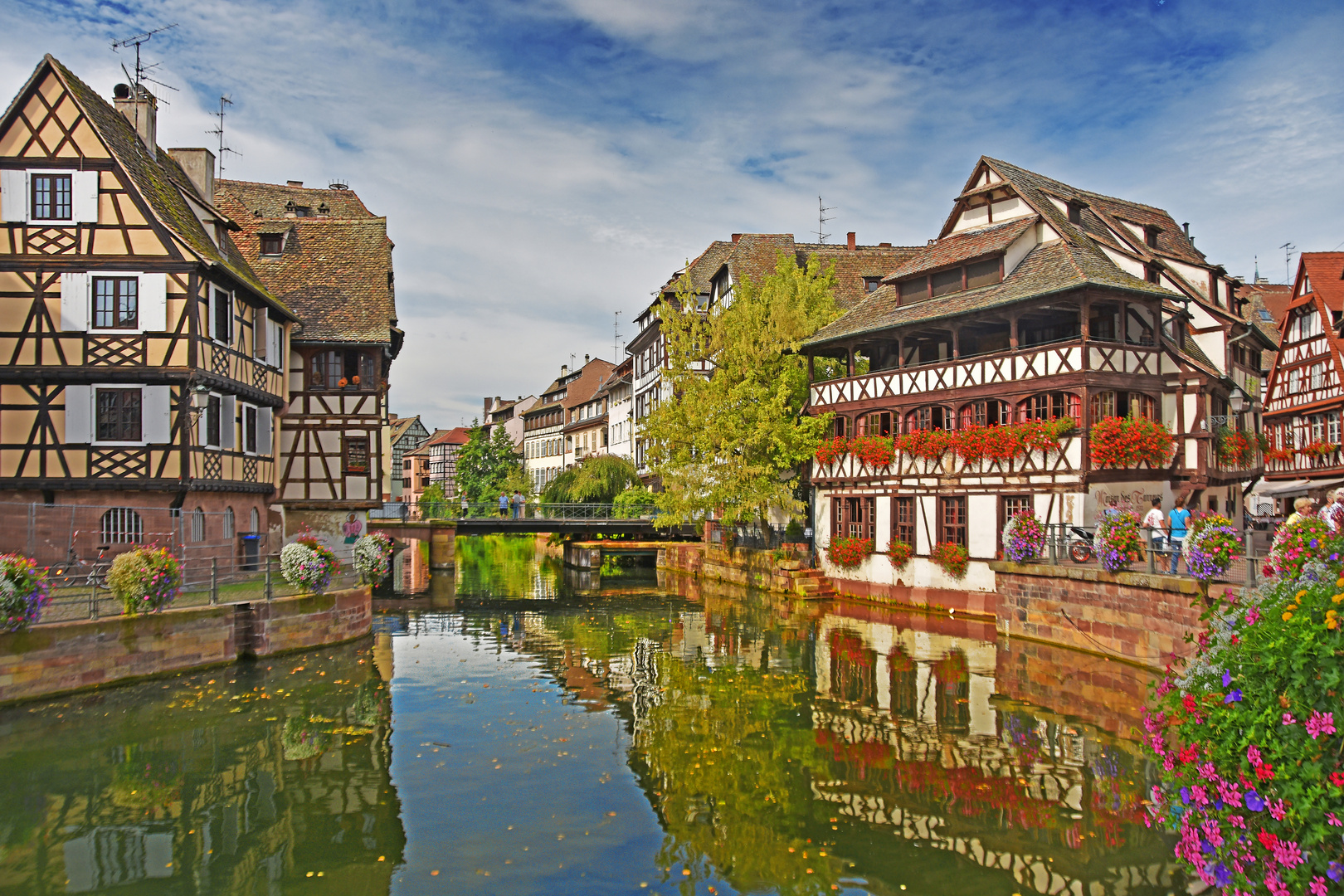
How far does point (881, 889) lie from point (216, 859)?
6.82 meters

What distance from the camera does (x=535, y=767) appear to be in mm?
12539

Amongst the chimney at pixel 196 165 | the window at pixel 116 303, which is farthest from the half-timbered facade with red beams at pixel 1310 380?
the chimney at pixel 196 165

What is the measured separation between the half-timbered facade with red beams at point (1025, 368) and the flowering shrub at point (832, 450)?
0.34m

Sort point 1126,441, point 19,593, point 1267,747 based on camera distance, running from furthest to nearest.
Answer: point 1126,441 < point 19,593 < point 1267,747

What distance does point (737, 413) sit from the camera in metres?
33.0

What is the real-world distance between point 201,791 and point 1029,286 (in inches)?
860

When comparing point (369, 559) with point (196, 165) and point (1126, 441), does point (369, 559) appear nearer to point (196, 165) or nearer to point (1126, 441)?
point (196, 165)

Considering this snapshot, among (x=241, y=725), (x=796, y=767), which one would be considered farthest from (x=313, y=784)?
(x=796, y=767)

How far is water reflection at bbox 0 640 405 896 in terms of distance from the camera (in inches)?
367

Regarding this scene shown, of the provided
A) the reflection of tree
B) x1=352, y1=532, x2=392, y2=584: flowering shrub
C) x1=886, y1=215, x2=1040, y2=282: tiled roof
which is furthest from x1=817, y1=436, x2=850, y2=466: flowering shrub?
x1=352, y1=532, x2=392, y2=584: flowering shrub

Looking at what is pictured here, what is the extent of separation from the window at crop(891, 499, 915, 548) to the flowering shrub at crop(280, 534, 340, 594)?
53.4 feet

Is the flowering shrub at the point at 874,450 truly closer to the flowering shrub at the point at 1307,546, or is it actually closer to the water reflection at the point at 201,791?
the water reflection at the point at 201,791

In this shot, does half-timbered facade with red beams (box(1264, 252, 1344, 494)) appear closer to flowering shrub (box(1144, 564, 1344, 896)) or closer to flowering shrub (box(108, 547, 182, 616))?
flowering shrub (box(1144, 564, 1344, 896))

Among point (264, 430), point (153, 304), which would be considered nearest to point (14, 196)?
point (153, 304)
